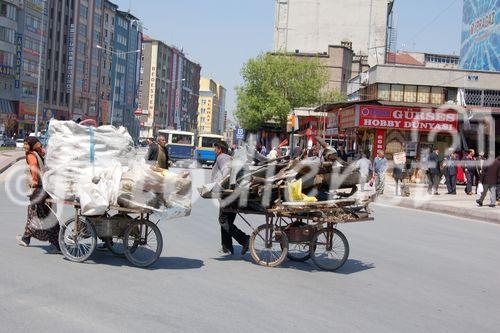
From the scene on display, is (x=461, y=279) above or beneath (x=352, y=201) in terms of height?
beneath

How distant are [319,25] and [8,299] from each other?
7280 cm

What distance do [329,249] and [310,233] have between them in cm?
34

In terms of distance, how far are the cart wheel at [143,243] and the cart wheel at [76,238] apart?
453 mm

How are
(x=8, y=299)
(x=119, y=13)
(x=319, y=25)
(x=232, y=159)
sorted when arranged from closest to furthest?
1. (x=8, y=299)
2. (x=232, y=159)
3. (x=319, y=25)
4. (x=119, y=13)

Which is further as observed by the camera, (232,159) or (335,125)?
(335,125)

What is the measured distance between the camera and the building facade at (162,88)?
13588 cm

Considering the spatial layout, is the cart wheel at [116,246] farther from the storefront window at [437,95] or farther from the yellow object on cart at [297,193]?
the storefront window at [437,95]

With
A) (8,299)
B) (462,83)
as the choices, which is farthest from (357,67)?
(8,299)

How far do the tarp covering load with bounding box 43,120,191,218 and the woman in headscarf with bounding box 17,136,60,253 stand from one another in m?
0.26

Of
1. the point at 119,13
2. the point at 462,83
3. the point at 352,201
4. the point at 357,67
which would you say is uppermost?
the point at 119,13

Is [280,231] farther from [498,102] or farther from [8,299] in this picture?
[498,102]

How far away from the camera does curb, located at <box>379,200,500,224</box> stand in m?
18.0

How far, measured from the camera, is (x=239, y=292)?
7098mm

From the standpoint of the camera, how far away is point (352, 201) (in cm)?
879
